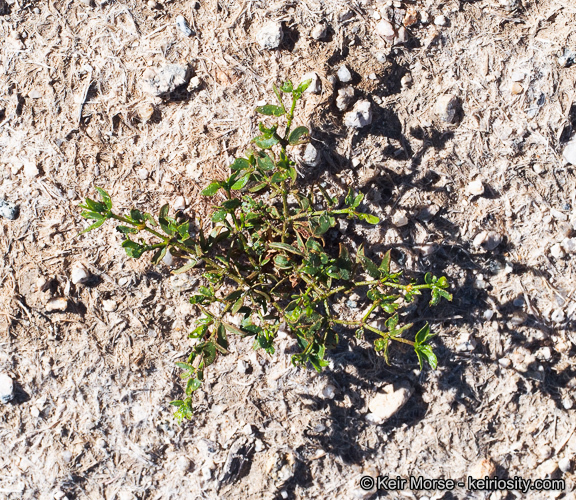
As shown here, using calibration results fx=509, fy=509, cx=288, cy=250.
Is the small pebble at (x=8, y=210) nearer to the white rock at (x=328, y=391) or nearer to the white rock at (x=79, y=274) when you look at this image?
the white rock at (x=79, y=274)

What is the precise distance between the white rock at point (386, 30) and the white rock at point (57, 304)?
2.48m

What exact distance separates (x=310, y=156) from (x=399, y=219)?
0.64 metres

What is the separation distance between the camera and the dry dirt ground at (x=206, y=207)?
119 inches

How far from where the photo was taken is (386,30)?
9.94 ft

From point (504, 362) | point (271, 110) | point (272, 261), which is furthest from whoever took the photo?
point (504, 362)

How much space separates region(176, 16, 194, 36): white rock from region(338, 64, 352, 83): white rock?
0.92m

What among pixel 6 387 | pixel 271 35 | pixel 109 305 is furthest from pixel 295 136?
pixel 6 387

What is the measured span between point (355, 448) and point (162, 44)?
274 cm

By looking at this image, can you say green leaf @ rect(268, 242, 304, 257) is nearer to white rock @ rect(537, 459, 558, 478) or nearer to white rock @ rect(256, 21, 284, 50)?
white rock @ rect(256, 21, 284, 50)

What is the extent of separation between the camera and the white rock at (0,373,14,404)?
121 inches

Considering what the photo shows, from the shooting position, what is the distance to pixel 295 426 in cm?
313

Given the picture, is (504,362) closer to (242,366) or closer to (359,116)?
(242,366)

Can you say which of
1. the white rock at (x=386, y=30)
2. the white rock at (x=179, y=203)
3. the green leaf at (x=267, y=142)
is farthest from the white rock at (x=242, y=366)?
the white rock at (x=386, y=30)

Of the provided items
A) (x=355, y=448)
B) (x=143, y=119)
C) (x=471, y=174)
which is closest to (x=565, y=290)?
(x=471, y=174)
